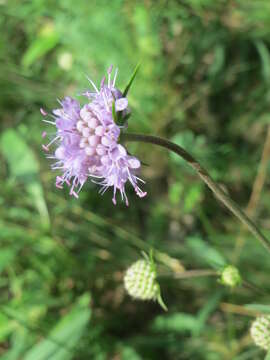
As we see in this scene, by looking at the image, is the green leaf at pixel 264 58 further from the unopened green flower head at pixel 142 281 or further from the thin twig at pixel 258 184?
the unopened green flower head at pixel 142 281

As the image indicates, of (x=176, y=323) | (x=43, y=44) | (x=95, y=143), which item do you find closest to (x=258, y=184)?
(x=176, y=323)

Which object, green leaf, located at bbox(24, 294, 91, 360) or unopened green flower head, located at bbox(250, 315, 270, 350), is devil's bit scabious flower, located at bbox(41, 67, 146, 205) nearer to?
unopened green flower head, located at bbox(250, 315, 270, 350)

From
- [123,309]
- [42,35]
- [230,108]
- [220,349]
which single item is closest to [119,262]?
[123,309]

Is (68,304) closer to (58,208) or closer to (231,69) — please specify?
(58,208)

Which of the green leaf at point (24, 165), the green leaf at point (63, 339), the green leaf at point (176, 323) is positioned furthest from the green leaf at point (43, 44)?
the green leaf at point (176, 323)

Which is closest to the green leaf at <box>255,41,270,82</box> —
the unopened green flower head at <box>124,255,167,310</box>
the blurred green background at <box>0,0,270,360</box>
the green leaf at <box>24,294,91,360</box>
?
the blurred green background at <box>0,0,270,360</box>
